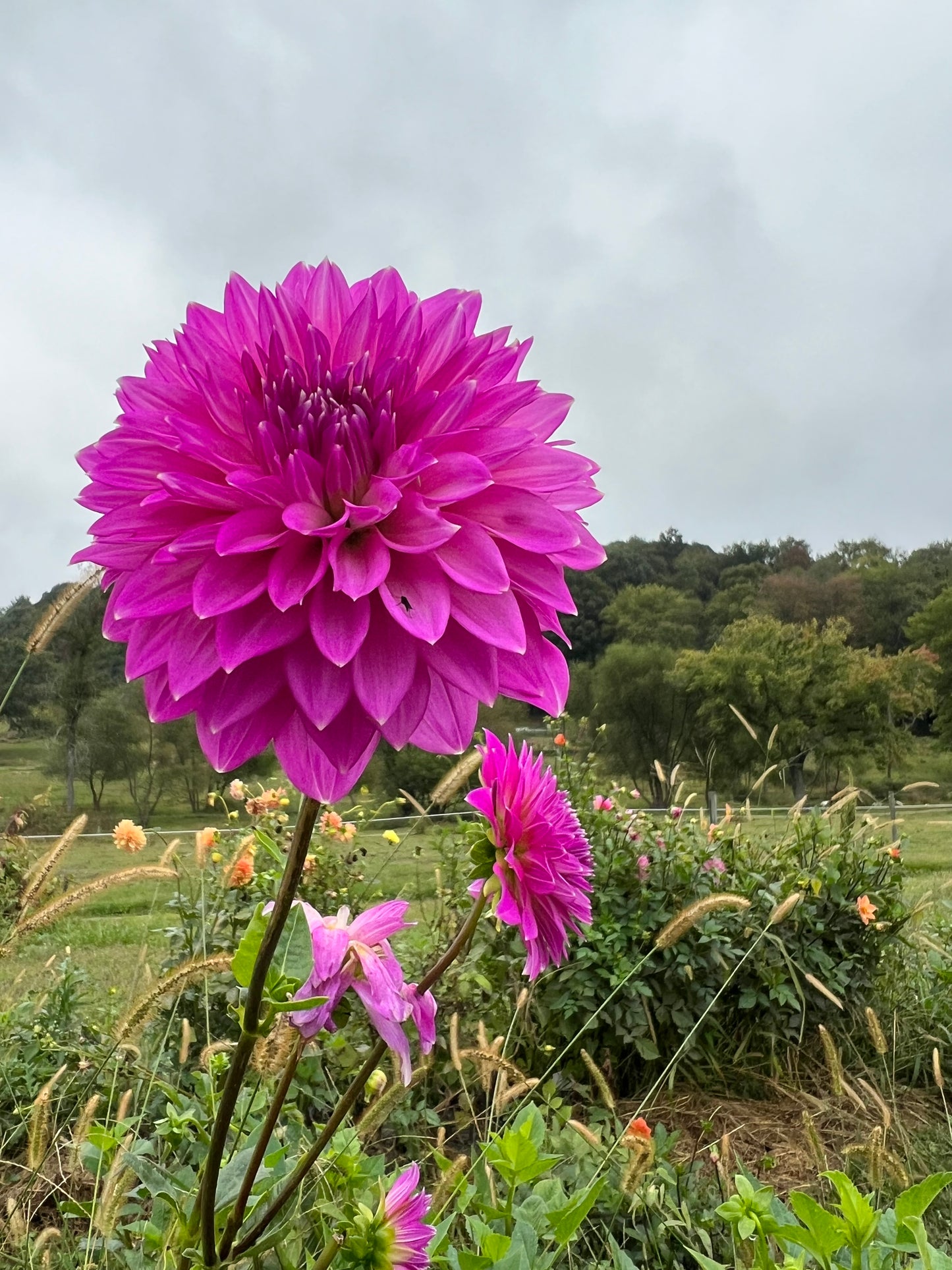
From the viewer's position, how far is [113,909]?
541 inches

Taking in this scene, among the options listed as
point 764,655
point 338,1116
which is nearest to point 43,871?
point 338,1116

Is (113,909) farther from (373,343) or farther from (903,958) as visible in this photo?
(373,343)

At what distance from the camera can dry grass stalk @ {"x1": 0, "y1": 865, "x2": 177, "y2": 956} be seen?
167cm

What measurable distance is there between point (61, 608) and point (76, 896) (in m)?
0.67

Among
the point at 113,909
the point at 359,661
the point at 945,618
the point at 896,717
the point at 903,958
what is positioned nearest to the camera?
the point at 359,661

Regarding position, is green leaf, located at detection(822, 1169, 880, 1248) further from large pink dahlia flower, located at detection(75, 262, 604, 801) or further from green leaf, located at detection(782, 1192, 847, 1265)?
large pink dahlia flower, located at detection(75, 262, 604, 801)

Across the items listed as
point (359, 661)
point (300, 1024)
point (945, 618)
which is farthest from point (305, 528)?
point (945, 618)

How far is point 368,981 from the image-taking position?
979mm

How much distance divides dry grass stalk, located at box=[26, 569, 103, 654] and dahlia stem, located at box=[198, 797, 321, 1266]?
145 cm

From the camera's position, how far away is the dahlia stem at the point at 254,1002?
30.2 inches

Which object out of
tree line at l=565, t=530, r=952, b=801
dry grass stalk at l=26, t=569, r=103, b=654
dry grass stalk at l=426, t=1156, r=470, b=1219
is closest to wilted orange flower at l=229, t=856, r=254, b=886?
dry grass stalk at l=26, t=569, r=103, b=654

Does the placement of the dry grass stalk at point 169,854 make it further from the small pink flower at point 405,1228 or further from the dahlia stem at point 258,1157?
the dahlia stem at point 258,1157

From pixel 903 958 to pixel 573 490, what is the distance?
5680mm

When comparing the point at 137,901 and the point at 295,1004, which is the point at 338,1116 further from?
the point at 137,901
